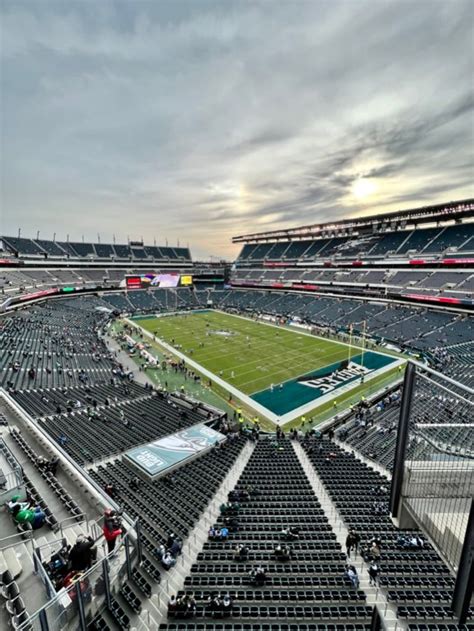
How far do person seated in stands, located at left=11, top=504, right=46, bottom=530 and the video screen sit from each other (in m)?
75.1

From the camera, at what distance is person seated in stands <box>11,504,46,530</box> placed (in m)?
7.50

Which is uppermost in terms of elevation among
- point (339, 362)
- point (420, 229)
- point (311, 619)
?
point (420, 229)

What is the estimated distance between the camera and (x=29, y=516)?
7559 millimetres

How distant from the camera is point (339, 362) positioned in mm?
36125

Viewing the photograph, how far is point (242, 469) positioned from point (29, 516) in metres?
10.9

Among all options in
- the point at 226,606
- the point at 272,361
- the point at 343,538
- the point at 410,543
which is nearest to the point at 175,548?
the point at 226,606

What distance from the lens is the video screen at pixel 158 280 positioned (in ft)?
261

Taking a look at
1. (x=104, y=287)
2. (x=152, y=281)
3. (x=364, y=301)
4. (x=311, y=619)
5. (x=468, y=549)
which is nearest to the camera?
(x=468, y=549)

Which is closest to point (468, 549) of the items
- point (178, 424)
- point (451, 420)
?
point (178, 424)

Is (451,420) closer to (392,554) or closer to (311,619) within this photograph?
(392,554)

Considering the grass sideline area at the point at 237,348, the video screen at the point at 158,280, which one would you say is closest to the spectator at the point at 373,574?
the grass sideline area at the point at 237,348

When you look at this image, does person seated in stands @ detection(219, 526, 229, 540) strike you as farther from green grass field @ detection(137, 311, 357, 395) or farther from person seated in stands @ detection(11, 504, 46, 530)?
green grass field @ detection(137, 311, 357, 395)

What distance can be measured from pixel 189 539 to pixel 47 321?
1741 inches

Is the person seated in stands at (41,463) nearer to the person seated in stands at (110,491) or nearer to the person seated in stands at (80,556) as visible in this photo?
the person seated in stands at (110,491)
